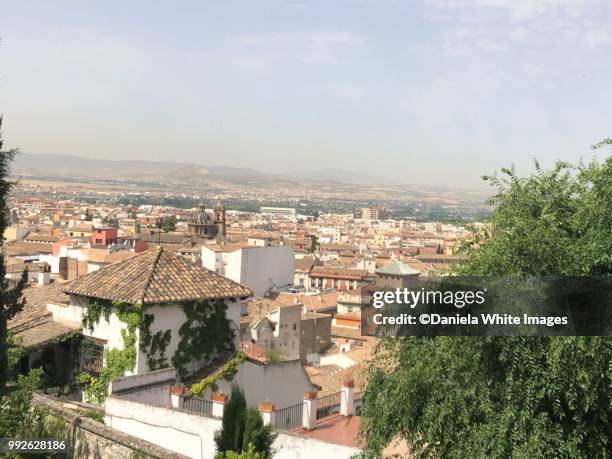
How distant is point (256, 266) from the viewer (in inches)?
1766

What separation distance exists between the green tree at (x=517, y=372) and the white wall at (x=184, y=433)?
3.89ft

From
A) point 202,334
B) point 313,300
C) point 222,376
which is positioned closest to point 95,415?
point 222,376

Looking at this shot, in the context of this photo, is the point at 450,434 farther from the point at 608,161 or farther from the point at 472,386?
the point at 608,161

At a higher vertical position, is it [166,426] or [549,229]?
[549,229]

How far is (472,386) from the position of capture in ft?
33.9

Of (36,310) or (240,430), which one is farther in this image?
(36,310)

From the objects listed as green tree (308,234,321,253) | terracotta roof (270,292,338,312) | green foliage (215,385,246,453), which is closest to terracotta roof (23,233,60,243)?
terracotta roof (270,292,338,312)

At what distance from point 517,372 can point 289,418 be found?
6.01 meters

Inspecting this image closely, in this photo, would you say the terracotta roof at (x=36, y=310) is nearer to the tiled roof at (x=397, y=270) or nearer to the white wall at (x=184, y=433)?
the white wall at (x=184, y=433)

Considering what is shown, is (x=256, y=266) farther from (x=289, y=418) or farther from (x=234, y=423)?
(x=234, y=423)

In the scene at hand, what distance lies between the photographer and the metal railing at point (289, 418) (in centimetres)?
1431

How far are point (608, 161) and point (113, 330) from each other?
11.8 meters

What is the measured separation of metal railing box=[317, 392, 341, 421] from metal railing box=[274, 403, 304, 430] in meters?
0.99

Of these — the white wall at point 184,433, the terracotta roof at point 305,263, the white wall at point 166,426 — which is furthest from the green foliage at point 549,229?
the terracotta roof at point 305,263
